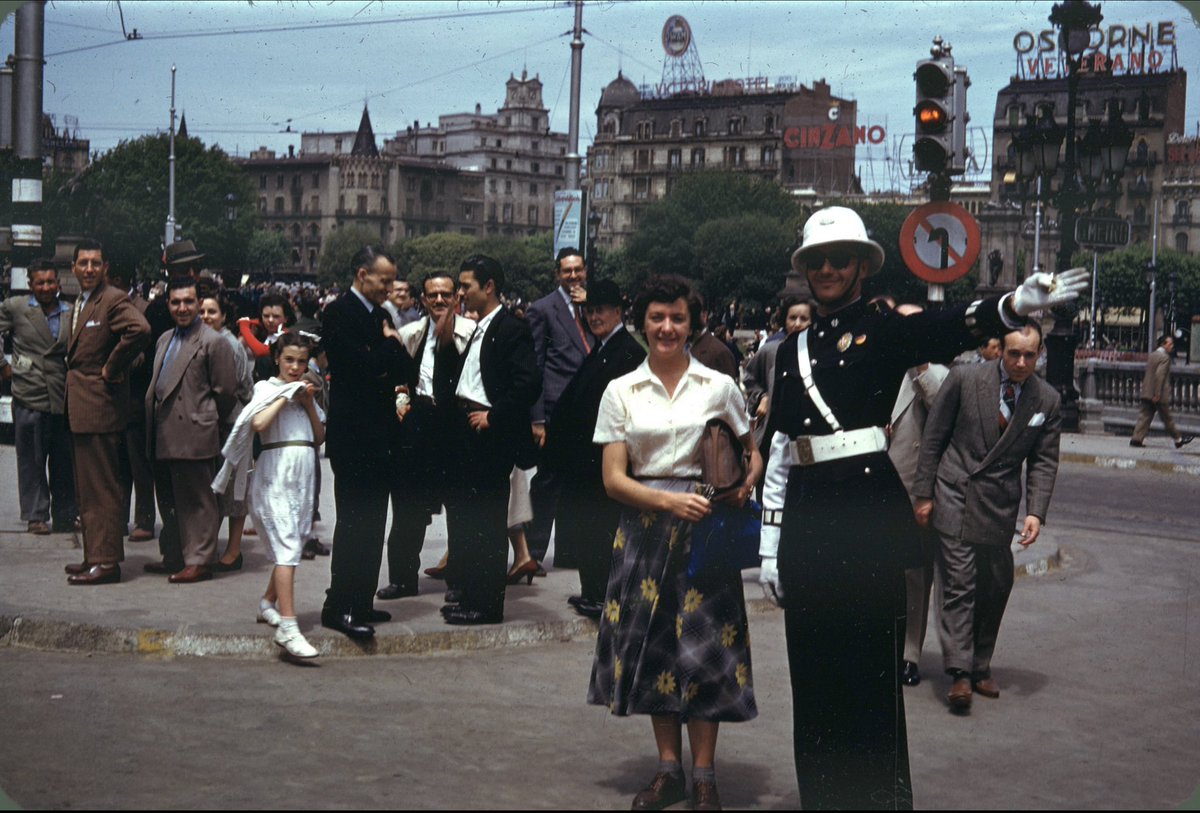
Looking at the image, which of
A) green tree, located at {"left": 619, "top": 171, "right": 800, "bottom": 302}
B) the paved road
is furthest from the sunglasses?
green tree, located at {"left": 619, "top": 171, "right": 800, "bottom": 302}

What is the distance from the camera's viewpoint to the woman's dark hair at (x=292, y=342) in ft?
25.6

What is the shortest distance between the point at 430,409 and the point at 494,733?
9.21ft

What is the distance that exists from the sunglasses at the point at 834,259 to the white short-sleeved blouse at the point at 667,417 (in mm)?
566

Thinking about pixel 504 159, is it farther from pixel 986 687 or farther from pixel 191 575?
pixel 986 687

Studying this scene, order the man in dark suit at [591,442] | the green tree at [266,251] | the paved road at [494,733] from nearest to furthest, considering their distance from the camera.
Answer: the paved road at [494,733], the man in dark suit at [591,442], the green tree at [266,251]

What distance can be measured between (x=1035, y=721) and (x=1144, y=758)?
0.70 m

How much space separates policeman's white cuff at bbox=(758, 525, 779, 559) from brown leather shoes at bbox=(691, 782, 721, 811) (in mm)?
809

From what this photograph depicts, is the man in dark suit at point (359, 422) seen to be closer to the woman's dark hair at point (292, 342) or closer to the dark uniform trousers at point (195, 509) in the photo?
the woman's dark hair at point (292, 342)

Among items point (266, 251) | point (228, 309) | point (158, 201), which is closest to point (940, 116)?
point (228, 309)

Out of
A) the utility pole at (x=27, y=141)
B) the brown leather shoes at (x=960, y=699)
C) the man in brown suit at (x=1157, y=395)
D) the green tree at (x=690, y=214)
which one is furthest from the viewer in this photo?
the green tree at (x=690, y=214)

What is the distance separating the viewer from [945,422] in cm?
738

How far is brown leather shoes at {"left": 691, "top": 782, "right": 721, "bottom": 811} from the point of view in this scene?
16.7 ft

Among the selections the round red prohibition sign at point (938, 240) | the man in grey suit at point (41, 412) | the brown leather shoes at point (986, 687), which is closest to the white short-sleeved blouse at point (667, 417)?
the brown leather shoes at point (986, 687)

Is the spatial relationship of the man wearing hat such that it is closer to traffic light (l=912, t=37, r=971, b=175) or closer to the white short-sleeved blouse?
the white short-sleeved blouse
